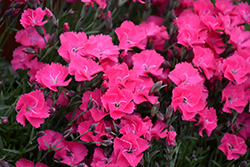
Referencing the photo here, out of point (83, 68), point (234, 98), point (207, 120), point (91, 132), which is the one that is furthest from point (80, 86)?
point (234, 98)

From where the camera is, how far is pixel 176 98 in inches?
42.1

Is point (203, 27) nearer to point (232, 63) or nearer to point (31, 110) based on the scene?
point (232, 63)

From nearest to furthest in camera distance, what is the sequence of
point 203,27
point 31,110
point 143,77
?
point 31,110 < point 143,77 < point 203,27

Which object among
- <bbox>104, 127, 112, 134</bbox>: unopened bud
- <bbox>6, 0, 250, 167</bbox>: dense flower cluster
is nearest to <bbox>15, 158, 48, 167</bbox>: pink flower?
<bbox>6, 0, 250, 167</bbox>: dense flower cluster

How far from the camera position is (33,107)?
945mm

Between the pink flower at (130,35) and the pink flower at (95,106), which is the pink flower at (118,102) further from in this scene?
the pink flower at (130,35)

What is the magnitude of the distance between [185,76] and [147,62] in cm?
18

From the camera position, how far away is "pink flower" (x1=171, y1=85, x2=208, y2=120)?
1.06 m

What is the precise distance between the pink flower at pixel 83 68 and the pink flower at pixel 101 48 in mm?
64

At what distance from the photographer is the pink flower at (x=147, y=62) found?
1.16 m

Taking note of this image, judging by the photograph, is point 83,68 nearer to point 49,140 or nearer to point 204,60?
point 49,140

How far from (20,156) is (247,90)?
1.05 meters

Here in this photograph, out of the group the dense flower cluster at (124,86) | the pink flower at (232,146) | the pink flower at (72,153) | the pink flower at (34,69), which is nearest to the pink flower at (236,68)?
the dense flower cluster at (124,86)

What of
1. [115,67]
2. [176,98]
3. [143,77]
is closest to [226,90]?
[176,98]
